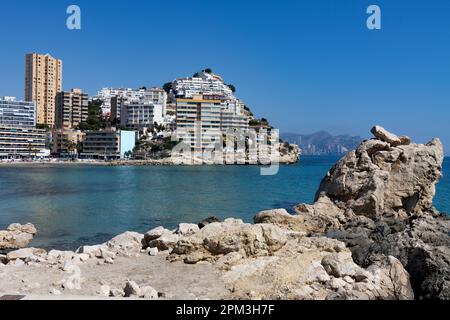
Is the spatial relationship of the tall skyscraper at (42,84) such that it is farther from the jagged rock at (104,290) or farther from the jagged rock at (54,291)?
the jagged rock at (104,290)

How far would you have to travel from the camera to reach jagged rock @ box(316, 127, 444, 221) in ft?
64.9

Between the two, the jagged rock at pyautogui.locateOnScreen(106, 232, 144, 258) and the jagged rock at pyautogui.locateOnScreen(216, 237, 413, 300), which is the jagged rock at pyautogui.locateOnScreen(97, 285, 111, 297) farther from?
the jagged rock at pyautogui.locateOnScreen(106, 232, 144, 258)

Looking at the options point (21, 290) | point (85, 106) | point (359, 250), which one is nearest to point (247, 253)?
point (359, 250)

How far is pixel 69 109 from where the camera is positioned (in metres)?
134

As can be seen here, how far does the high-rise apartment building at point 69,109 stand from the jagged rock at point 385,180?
4795 inches

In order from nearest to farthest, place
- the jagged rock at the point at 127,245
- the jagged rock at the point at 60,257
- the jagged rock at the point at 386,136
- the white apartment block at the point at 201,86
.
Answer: the jagged rock at the point at 60,257 < the jagged rock at the point at 127,245 < the jagged rock at the point at 386,136 < the white apartment block at the point at 201,86

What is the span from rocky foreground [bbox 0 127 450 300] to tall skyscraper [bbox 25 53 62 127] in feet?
431

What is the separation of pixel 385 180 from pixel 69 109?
12644 centimetres

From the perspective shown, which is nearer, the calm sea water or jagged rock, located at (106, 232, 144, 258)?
jagged rock, located at (106, 232, 144, 258)

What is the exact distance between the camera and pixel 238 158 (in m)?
113

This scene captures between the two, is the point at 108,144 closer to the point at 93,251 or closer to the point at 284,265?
the point at 93,251

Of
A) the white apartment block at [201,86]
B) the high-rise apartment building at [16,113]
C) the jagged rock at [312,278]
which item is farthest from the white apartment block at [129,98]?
the jagged rock at [312,278]

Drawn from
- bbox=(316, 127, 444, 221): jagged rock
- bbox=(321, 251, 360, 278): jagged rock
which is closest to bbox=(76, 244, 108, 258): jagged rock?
bbox=(321, 251, 360, 278): jagged rock

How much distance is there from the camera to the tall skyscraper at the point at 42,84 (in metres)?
138
